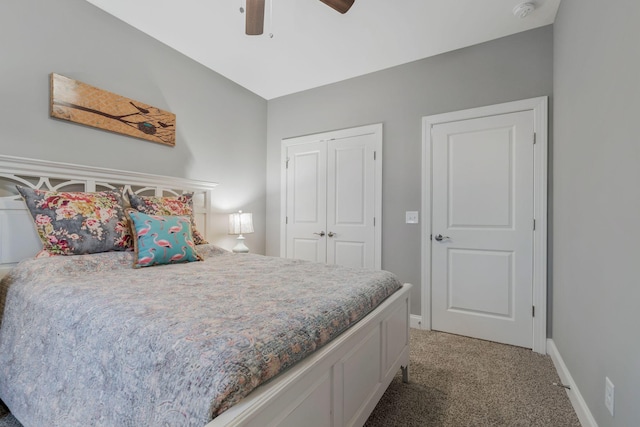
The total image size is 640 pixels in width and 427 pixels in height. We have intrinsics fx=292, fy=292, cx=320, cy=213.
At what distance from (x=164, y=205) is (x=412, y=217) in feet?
7.30

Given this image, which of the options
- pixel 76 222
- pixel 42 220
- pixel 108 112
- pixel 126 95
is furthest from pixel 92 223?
pixel 126 95

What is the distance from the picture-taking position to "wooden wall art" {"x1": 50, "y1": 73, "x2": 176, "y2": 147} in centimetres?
204

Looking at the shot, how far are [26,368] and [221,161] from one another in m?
2.36

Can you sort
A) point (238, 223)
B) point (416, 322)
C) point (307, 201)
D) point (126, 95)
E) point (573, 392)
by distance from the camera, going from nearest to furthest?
1. point (573, 392)
2. point (126, 95)
3. point (416, 322)
4. point (238, 223)
5. point (307, 201)

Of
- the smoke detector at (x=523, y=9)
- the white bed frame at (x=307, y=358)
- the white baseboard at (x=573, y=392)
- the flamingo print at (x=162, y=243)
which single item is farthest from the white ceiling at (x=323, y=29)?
the white baseboard at (x=573, y=392)

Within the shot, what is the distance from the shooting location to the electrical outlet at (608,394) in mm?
1192

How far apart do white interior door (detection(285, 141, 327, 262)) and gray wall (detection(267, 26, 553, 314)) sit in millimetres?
295

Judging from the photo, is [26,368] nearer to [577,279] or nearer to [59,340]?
[59,340]

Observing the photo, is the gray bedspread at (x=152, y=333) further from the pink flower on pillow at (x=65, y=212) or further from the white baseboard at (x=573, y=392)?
the white baseboard at (x=573, y=392)

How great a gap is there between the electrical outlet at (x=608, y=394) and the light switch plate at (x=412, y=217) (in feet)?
5.86

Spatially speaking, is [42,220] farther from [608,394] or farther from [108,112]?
[608,394]

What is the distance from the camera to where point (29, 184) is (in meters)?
1.86

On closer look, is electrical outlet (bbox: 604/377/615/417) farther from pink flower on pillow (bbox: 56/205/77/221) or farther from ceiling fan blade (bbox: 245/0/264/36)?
pink flower on pillow (bbox: 56/205/77/221)

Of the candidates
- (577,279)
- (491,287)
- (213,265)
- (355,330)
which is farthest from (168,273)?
(491,287)
